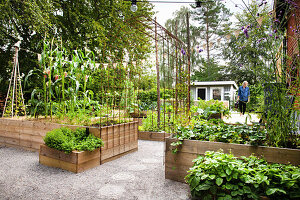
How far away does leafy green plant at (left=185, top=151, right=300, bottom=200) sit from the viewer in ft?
4.25

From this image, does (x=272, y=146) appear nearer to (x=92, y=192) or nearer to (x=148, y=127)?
(x=92, y=192)

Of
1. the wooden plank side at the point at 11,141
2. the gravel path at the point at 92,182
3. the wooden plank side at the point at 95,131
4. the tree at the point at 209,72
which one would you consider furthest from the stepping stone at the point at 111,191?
the tree at the point at 209,72

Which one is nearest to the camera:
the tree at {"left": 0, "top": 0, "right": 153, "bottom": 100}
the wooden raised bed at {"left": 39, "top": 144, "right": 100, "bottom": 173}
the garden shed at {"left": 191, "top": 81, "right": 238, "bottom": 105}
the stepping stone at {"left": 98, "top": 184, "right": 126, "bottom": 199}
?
the stepping stone at {"left": 98, "top": 184, "right": 126, "bottom": 199}

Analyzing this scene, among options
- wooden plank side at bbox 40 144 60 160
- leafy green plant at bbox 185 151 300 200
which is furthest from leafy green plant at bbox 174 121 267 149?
wooden plank side at bbox 40 144 60 160

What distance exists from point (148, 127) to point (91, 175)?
7.76 ft

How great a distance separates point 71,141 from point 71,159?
0.76ft

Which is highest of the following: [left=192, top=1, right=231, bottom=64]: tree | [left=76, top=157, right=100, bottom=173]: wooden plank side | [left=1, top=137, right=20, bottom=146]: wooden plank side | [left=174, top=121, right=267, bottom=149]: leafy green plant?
[left=192, top=1, right=231, bottom=64]: tree

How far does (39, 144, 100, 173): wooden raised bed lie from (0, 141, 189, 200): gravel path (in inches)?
2.8

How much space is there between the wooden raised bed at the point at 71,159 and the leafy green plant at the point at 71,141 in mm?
79

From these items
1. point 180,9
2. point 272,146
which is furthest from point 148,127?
point 180,9

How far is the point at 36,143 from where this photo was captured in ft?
10.5

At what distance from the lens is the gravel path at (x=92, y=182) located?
1730 mm

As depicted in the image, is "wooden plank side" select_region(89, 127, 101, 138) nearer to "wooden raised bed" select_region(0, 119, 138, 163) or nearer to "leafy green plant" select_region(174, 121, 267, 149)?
"wooden raised bed" select_region(0, 119, 138, 163)

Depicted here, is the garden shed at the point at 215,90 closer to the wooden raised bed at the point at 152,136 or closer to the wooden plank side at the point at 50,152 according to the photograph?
the wooden raised bed at the point at 152,136
